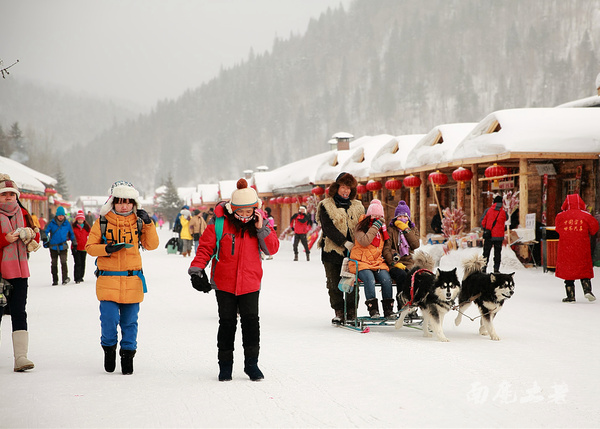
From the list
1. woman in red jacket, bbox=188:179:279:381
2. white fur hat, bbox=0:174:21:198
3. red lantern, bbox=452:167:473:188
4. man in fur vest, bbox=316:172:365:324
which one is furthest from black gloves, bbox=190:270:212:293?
red lantern, bbox=452:167:473:188

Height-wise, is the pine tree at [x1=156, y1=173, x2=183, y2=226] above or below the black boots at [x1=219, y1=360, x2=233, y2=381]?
above

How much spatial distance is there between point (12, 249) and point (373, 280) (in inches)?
156

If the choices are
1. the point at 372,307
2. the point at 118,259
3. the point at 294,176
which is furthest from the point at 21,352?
the point at 294,176

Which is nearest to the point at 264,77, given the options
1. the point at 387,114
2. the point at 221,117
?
the point at 221,117

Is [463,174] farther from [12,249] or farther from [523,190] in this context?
[12,249]

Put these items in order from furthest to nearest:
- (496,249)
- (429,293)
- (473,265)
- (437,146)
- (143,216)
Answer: (437,146) < (496,249) < (473,265) < (429,293) < (143,216)

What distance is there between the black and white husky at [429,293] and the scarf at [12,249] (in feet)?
13.3

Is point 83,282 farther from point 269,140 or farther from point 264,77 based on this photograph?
point 264,77

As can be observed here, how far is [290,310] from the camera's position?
32.4 feet

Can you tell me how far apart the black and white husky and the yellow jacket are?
10.3ft

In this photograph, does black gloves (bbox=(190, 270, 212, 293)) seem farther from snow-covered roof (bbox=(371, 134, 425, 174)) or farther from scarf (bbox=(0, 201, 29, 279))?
snow-covered roof (bbox=(371, 134, 425, 174))

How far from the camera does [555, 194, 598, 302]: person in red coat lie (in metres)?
10.8

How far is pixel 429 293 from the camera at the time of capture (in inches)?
285

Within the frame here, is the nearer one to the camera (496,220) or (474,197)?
(496,220)
